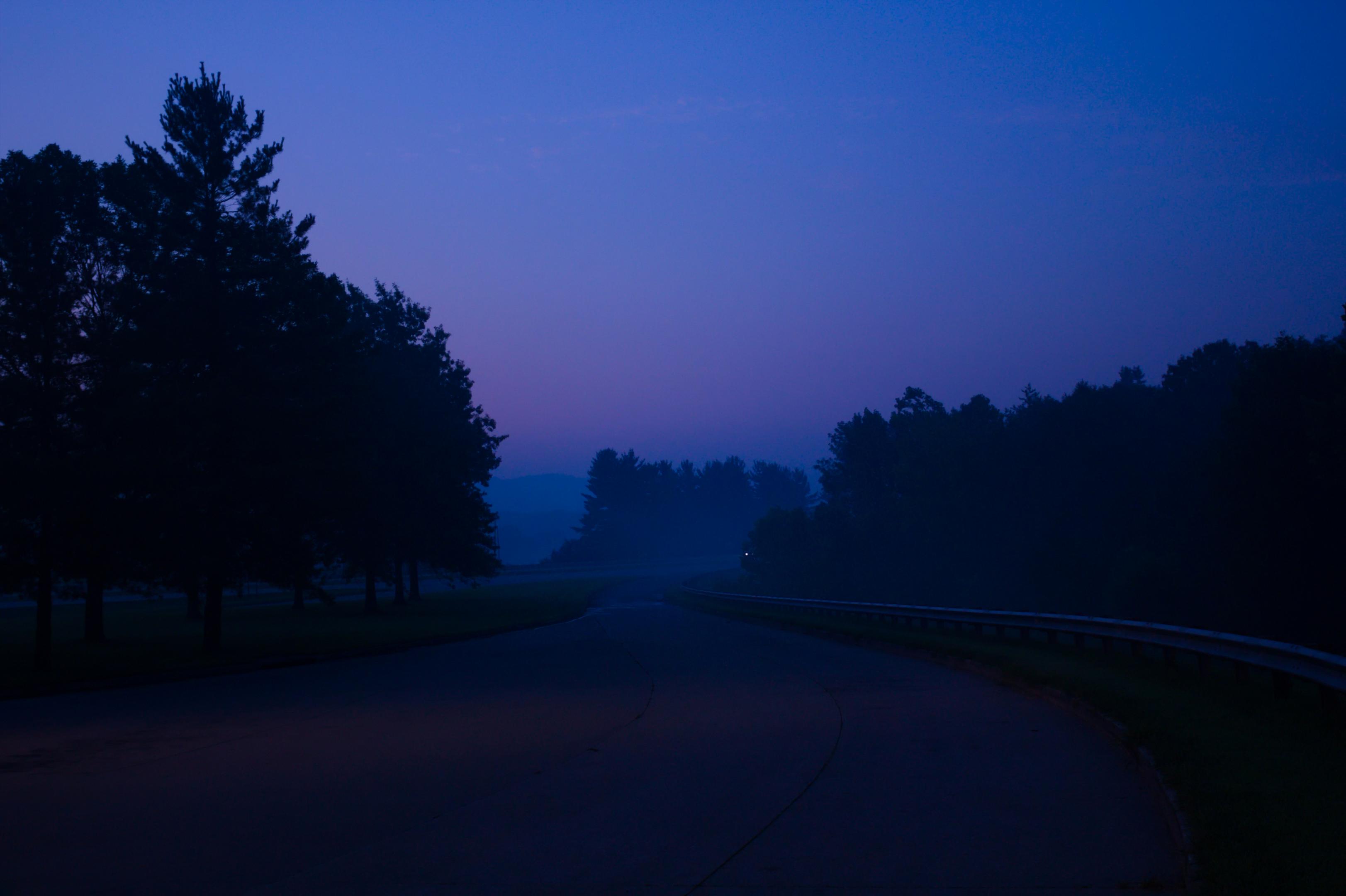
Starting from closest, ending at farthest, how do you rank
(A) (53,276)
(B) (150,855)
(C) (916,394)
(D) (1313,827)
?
(D) (1313,827)
(B) (150,855)
(A) (53,276)
(C) (916,394)

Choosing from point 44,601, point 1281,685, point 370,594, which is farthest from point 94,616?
point 1281,685

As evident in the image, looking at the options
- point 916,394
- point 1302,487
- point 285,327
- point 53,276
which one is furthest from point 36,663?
point 916,394

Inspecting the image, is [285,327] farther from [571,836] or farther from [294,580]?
[571,836]

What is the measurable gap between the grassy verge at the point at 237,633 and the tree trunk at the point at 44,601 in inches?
11.7

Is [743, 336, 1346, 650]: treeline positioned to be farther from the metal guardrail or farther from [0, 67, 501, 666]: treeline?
[0, 67, 501, 666]: treeline

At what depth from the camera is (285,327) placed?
2948cm

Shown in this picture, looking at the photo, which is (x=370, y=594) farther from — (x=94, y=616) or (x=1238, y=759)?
(x=1238, y=759)

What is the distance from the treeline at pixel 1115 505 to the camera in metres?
45.2

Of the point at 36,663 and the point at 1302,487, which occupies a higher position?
the point at 1302,487

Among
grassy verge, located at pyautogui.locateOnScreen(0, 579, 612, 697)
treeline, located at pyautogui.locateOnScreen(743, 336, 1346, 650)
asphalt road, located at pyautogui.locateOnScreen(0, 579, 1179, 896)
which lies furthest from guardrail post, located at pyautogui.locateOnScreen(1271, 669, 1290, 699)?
grassy verge, located at pyautogui.locateOnScreen(0, 579, 612, 697)

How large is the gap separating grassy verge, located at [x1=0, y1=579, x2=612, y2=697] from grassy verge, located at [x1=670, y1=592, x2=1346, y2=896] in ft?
53.4

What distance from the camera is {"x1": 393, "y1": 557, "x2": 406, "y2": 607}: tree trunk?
53.2 m

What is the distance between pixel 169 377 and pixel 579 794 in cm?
2201

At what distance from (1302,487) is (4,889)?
4993cm
